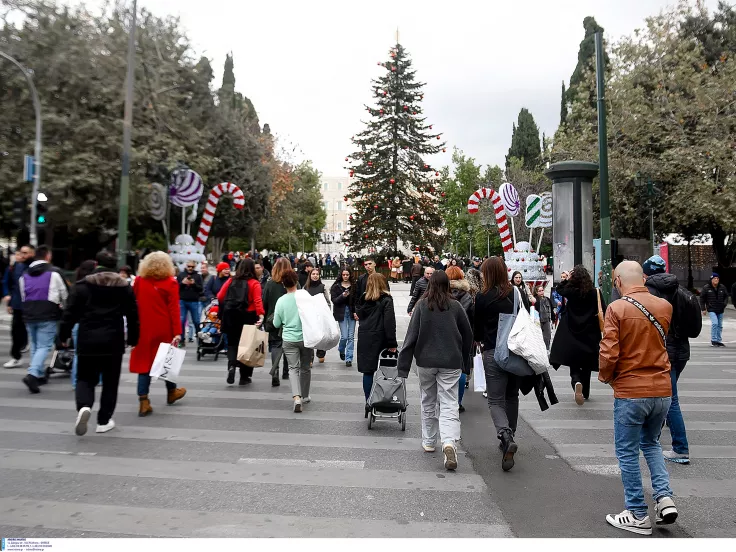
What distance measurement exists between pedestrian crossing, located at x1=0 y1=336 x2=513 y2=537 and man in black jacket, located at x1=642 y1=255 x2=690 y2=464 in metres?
1.93

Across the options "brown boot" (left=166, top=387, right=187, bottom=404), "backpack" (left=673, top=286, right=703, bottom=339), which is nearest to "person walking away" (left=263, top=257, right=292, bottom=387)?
"brown boot" (left=166, top=387, right=187, bottom=404)

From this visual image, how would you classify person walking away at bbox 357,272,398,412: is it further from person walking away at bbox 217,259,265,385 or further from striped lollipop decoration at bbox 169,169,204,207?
striped lollipop decoration at bbox 169,169,204,207

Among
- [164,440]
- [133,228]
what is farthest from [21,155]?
[164,440]

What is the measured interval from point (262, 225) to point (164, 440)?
38.4 meters

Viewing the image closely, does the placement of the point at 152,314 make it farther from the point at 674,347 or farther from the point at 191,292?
the point at 191,292

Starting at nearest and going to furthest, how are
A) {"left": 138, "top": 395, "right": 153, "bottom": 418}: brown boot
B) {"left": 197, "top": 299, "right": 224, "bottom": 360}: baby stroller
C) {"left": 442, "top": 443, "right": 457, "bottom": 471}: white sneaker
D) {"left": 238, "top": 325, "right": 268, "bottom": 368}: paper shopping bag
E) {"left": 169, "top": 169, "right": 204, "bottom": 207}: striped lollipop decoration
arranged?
{"left": 442, "top": 443, "right": 457, "bottom": 471}: white sneaker
{"left": 138, "top": 395, "right": 153, "bottom": 418}: brown boot
{"left": 238, "top": 325, "right": 268, "bottom": 368}: paper shopping bag
{"left": 197, "top": 299, "right": 224, "bottom": 360}: baby stroller
{"left": 169, "top": 169, "right": 204, "bottom": 207}: striped lollipop decoration

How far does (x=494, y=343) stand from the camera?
6.49 m

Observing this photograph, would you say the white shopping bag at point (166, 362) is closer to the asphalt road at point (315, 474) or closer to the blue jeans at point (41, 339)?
the asphalt road at point (315, 474)

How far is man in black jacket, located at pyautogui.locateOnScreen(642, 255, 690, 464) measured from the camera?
6.01m

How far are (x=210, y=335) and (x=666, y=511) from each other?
359 inches

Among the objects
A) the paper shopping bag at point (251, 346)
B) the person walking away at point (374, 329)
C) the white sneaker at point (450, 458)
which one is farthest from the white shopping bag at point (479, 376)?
the paper shopping bag at point (251, 346)

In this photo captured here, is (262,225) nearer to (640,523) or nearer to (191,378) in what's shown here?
(191,378)

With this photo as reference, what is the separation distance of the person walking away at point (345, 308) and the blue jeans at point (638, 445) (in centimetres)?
710

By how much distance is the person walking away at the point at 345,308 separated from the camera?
37.6ft
